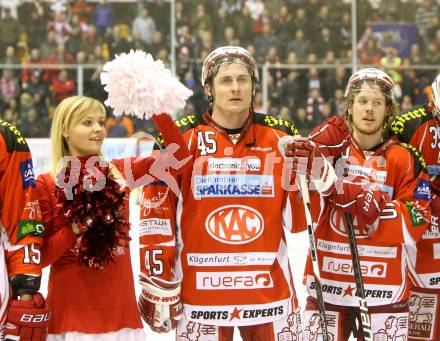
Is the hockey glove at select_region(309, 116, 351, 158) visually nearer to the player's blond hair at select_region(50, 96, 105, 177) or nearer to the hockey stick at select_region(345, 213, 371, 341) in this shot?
the hockey stick at select_region(345, 213, 371, 341)

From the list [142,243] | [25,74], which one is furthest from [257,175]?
[25,74]

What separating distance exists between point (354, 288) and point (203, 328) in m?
0.68

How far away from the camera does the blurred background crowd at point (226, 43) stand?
31.2 feet

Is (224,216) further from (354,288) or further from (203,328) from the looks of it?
(354,288)

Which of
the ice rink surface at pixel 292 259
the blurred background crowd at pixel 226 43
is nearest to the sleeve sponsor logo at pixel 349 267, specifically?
the ice rink surface at pixel 292 259

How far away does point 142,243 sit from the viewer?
9.74 feet

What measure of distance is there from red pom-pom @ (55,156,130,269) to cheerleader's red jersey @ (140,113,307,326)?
0.18 m

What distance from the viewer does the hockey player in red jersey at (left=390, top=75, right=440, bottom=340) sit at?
134 inches

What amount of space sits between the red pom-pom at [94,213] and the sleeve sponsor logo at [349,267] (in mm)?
924

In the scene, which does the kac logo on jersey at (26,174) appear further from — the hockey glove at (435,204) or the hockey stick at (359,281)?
the hockey glove at (435,204)

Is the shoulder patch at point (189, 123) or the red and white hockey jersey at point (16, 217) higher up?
the shoulder patch at point (189, 123)

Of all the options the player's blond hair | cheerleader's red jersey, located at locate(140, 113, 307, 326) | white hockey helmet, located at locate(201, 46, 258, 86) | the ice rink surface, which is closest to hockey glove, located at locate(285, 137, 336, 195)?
cheerleader's red jersey, located at locate(140, 113, 307, 326)

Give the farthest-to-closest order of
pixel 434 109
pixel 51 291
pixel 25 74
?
pixel 25 74 < pixel 434 109 < pixel 51 291

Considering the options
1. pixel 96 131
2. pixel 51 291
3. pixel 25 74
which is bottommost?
pixel 51 291
